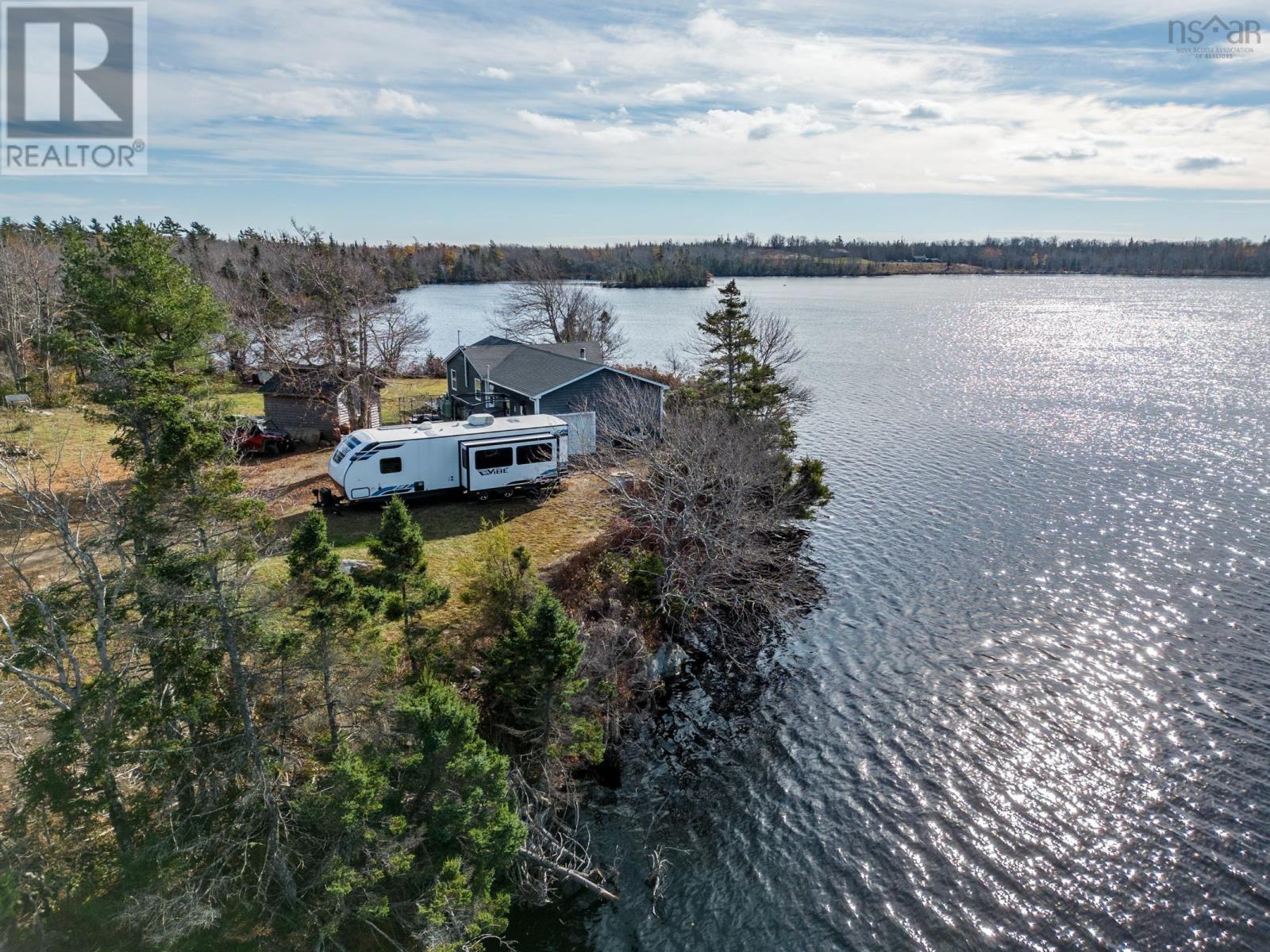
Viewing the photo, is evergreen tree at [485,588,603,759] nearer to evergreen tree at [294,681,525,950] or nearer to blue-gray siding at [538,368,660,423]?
evergreen tree at [294,681,525,950]

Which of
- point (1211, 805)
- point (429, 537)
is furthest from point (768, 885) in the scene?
point (429, 537)

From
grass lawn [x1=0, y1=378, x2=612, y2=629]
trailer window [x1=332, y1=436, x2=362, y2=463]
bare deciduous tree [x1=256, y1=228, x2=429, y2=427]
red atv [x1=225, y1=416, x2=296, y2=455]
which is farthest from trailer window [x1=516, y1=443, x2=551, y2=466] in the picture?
red atv [x1=225, y1=416, x2=296, y2=455]

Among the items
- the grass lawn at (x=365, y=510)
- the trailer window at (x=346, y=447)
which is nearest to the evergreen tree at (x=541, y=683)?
the grass lawn at (x=365, y=510)

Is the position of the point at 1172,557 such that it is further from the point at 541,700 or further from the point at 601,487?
the point at 541,700

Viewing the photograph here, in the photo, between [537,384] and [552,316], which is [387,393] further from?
[537,384]

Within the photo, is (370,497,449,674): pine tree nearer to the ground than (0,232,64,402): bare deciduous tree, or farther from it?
nearer to the ground

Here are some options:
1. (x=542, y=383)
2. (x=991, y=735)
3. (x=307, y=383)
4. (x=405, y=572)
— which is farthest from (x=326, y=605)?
(x=307, y=383)
